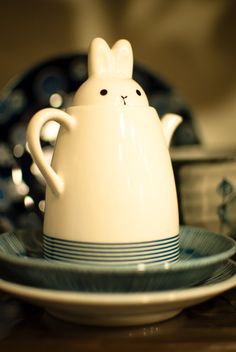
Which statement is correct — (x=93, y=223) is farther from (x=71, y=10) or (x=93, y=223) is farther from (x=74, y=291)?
(x=71, y=10)

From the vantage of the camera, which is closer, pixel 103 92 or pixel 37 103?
pixel 103 92

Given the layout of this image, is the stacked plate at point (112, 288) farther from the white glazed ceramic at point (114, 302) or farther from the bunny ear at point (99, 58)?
the bunny ear at point (99, 58)

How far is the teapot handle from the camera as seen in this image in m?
0.35

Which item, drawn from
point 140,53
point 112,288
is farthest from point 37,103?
point 112,288

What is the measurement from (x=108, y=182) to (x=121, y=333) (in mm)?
116

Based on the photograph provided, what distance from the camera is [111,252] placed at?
347 millimetres

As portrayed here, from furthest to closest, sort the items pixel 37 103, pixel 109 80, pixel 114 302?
pixel 37 103, pixel 109 80, pixel 114 302

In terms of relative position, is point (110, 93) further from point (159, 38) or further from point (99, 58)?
point (159, 38)

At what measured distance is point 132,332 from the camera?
1.04 ft

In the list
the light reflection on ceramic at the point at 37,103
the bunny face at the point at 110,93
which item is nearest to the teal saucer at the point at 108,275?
the bunny face at the point at 110,93

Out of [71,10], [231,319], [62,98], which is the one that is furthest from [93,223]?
[71,10]

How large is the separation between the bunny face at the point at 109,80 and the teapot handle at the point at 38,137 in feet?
0.10

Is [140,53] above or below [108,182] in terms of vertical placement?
above

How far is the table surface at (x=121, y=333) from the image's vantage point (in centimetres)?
29
